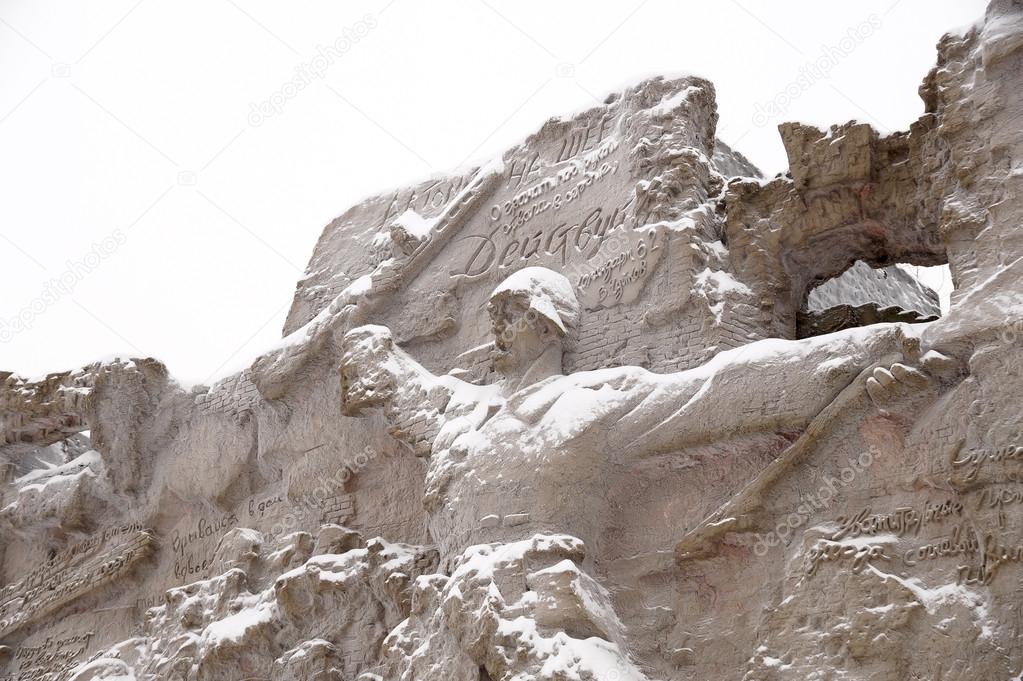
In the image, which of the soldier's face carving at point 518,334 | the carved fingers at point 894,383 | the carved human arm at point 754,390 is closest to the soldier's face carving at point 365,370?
the soldier's face carving at point 518,334

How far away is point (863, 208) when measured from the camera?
8.29m

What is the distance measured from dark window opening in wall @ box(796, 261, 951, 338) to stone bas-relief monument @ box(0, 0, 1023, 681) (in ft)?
0.12

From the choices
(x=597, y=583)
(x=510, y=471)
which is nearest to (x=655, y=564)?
(x=597, y=583)

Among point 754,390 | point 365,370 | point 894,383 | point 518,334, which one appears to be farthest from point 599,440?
point 365,370

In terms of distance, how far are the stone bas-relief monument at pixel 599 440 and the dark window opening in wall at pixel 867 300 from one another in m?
→ 0.04

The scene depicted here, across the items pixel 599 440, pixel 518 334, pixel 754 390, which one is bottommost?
pixel 599 440

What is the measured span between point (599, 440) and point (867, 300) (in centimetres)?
297

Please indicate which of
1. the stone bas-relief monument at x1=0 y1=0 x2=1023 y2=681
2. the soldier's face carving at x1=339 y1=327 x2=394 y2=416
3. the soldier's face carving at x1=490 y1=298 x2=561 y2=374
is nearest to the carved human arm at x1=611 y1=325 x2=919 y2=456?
the stone bas-relief monument at x1=0 y1=0 x2=1023 y2=681

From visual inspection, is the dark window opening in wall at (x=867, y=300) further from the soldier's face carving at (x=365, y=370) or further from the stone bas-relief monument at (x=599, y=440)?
the soldier's face carving at (x=365, y=370)

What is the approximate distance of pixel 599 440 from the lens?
791 centimetres

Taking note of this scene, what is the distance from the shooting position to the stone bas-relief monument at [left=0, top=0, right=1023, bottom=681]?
22.8 feet

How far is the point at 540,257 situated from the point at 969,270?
3181 mm

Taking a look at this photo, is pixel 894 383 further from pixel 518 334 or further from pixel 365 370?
pixel 365 370

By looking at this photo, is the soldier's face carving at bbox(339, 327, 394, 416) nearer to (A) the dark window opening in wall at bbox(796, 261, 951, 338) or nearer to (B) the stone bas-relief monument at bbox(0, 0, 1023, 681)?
(B) the stone bas-relief monument at bbox(0, 0, 1023, 681)
